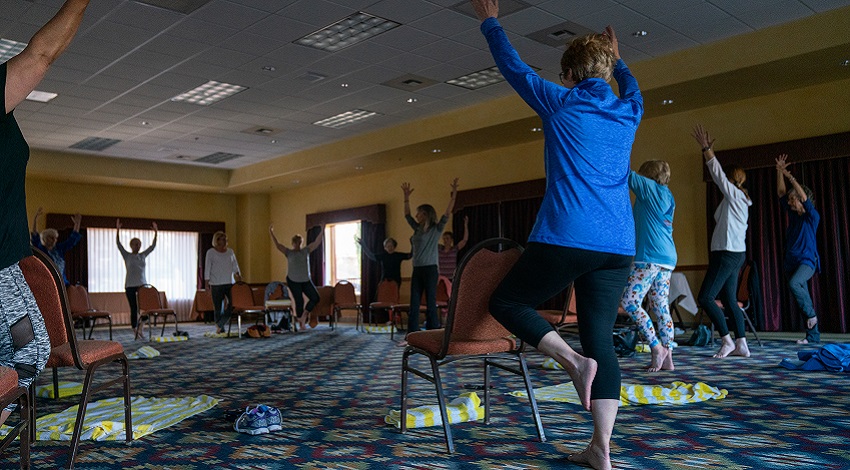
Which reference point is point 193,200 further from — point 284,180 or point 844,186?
point 844,186

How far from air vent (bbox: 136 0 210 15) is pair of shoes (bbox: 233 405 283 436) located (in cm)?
466

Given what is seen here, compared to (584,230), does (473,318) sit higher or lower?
lower

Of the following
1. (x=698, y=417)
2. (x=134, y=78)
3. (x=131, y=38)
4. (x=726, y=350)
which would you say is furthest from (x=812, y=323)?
(x=134, y=78)

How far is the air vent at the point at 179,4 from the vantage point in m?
6.41

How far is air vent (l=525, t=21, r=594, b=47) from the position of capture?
7251mm

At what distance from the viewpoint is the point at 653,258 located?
475 centimetres

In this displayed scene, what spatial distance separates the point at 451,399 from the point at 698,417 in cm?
125

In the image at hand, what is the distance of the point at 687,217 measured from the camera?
9.44 meters

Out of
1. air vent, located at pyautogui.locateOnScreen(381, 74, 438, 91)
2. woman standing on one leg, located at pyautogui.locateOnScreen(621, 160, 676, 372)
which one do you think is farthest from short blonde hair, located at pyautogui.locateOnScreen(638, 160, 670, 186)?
air vent, located at pyautogui.locateOnScreen(381, 74, 438, 91)

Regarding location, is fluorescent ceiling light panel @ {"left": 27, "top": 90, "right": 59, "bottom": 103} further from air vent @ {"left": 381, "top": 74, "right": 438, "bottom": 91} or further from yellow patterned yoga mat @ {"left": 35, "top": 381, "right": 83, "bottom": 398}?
yellow patterned yoga mat @ {"left": 35, "top": 381, "right": 83, "bottom": 398}

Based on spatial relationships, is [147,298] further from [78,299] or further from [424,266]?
[424,266]

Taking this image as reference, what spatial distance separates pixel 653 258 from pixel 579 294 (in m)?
2.66

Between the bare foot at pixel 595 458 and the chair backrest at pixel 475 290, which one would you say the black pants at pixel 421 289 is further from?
the bare foot at pixel 595 458

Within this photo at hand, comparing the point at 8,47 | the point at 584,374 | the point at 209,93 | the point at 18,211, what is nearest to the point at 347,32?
the point at 209,93
